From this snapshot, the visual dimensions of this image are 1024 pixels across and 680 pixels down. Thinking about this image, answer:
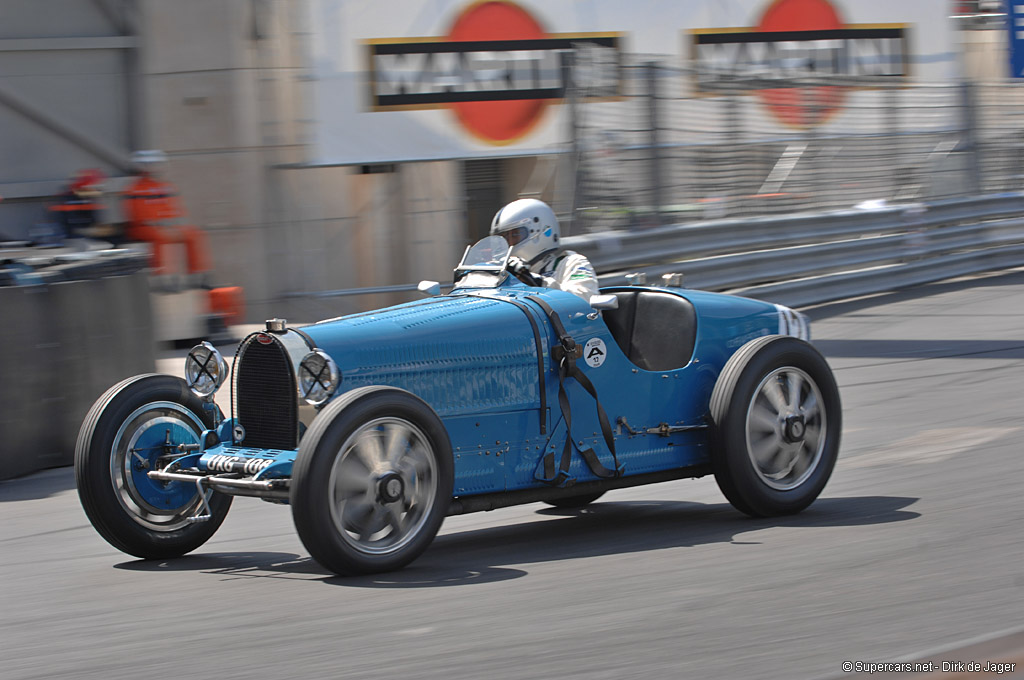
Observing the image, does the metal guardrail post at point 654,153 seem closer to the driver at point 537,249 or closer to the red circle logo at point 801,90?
the red circle logo at point 801,90

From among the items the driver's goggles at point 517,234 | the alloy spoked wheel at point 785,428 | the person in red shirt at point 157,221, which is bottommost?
the alloy spoked wheel at point 785,428

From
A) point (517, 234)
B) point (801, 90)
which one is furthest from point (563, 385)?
point (801, 90)

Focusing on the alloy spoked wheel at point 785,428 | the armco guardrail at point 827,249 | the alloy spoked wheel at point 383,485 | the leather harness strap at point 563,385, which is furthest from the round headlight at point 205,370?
the armco guardrail at point 827,249

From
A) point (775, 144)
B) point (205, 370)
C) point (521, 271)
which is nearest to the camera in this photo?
point (205, 370)

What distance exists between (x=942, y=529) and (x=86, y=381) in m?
5.41

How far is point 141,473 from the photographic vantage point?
551 cm

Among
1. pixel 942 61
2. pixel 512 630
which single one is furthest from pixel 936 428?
pixel 942 61

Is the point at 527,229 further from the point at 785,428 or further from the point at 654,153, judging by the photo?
the point at 654,153

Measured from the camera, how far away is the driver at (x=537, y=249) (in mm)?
6273

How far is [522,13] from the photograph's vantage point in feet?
45.8

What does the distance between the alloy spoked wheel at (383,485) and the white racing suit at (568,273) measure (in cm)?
137

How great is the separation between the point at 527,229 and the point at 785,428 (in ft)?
5.08

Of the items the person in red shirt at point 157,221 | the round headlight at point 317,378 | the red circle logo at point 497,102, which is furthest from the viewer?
the person in red shirt at point 157,221

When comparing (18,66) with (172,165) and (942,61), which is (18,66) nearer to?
(172,165)
